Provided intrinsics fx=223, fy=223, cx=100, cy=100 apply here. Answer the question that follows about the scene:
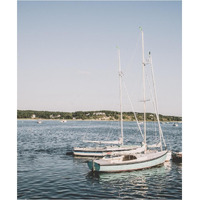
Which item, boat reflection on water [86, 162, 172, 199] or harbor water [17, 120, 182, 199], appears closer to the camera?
harbor water [17, 120, 182, 199]

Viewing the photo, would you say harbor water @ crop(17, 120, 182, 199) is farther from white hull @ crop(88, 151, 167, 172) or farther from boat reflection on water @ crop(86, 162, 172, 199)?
white hull @ crop(88, 151, 167, 172)

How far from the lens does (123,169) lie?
84.7ft

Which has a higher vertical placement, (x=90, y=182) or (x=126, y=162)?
(x=126, y=162)

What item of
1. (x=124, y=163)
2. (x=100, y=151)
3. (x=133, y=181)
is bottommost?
(x=133, y=181)

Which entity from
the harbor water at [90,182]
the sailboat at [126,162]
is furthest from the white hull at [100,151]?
the sailboat at [126,162]

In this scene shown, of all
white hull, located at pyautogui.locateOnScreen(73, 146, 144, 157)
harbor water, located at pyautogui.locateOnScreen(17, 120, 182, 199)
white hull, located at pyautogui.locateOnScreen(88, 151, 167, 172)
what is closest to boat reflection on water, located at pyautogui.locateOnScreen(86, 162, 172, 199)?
harbor water, located at pyautogui.locateOnScreen(17, 120, 182, 199)

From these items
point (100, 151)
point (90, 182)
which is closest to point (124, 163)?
point (90, 182)

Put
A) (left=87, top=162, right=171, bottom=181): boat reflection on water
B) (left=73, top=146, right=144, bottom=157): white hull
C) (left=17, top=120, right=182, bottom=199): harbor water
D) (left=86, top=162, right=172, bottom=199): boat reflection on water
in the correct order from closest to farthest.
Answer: (left=17, top=120, right=182, bottom=199): harbor water, (left=86, top=162, right=172, bottom=199): boat reflection on water, (left=87, top=162, right=171, bottom=181): boat reflection on water, (left=73, top=146, right=144, bottom=157): white hull

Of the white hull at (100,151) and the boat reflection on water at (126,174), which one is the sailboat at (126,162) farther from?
the white hull at (100,151)

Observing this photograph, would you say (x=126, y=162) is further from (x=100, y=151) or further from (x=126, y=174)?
(x=100, y=151)
